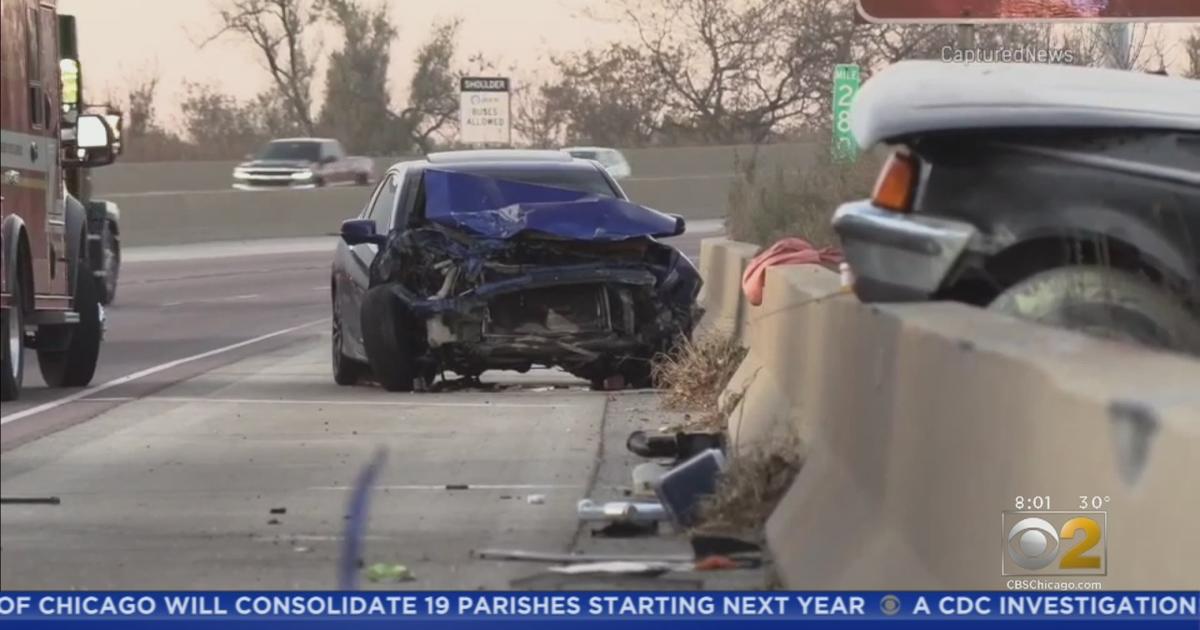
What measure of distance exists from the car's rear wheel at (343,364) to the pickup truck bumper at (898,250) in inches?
141

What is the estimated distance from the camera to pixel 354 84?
4562 mm

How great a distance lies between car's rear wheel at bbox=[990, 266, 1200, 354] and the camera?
4.79 meters

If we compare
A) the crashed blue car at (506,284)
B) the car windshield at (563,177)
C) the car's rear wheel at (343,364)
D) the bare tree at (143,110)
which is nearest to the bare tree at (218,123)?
the bare tree at (143,110)

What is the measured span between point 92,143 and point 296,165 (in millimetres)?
495

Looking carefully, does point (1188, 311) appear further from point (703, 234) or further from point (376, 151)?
point (703, 234)

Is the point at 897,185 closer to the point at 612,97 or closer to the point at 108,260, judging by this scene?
the point at 612,97

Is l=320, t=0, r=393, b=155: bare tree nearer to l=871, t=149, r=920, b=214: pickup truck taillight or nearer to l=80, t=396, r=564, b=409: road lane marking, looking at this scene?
l=871, t=149, r=920, b=214: pickup truck taillight

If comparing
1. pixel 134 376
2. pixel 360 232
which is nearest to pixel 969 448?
pixel 360 232

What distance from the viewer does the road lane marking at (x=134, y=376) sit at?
15.3 ft

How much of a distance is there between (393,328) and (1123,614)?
6.11 m

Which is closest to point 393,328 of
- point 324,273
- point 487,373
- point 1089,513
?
point 487,373
